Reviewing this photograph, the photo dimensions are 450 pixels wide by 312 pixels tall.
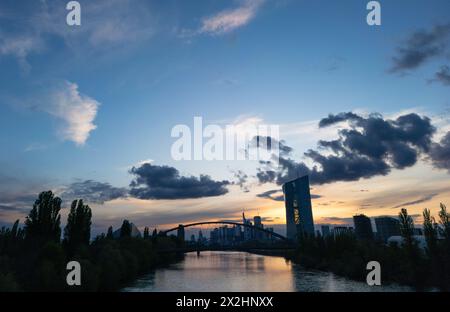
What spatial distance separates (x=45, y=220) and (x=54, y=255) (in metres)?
12.0

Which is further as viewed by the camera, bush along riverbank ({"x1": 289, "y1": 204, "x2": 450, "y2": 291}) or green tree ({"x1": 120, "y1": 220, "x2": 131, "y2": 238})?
green tree ({"x1": 120, "y1": 220, "x2": 131, "y2": 238})

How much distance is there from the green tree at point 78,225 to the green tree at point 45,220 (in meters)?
4.73

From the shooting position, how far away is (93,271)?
32.6 metres

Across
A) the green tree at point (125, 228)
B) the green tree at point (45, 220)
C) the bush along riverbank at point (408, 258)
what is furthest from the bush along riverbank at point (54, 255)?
the bush along riverbank at point (408, 258)

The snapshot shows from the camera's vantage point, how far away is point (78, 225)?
157 ft

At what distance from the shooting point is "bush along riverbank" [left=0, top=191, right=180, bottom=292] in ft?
88.8

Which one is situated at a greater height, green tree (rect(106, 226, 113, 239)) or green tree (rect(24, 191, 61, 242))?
green tree (rect(24, 191, 61, 242))

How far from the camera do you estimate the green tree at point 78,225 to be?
46.5 metres

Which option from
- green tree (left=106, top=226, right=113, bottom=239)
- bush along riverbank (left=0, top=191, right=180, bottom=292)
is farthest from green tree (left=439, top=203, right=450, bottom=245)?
green tree (left=106, top=226, right=113, bottom=239)

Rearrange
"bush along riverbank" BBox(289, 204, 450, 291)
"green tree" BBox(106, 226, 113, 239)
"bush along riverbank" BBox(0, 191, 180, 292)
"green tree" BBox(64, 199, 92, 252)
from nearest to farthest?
"bush along riverbank" BBox(0, 191, 180, 292) → "bush along riverbank" BBox(289, 204, 450, 291) → "green tree" BBox(64, 199, 92, 252) → "green tree" BBox(106, 226, 113, 239)

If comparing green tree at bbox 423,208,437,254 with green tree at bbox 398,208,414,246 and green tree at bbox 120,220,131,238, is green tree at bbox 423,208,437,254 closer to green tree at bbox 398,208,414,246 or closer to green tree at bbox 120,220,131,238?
green tree at bbox 398,208,414,246
